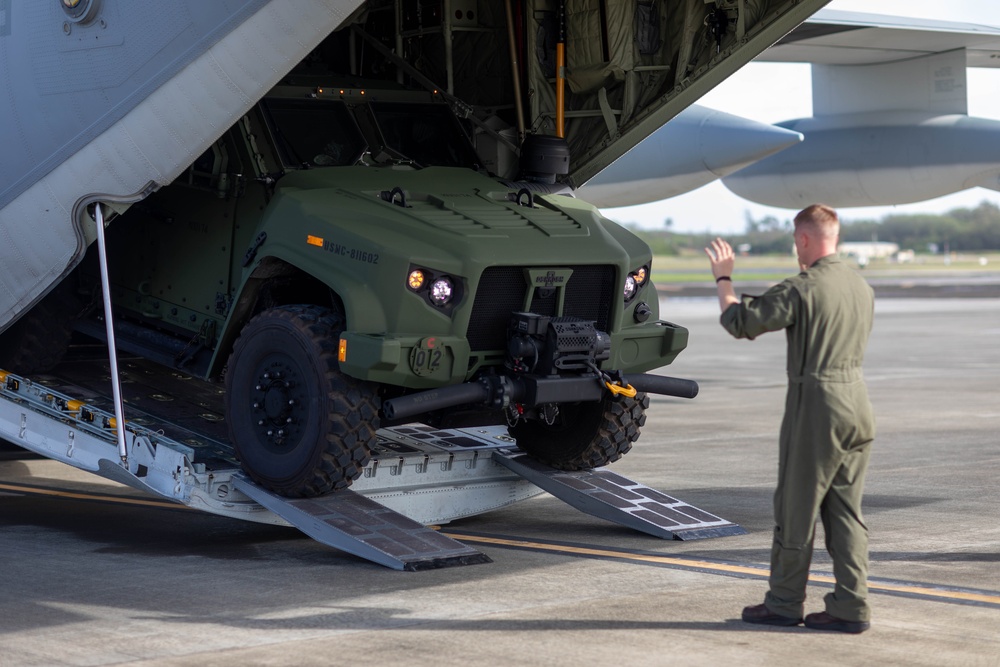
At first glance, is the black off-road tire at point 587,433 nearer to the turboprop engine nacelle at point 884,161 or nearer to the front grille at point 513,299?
the front grille at point 513,299

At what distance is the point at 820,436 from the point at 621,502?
2.71m

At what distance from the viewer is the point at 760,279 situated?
206ft

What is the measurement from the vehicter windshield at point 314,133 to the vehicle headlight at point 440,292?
1.54m

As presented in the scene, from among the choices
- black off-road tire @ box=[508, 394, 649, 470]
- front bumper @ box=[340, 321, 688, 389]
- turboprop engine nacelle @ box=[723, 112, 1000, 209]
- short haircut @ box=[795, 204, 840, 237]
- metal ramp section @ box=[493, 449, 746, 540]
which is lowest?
metal ramp section @ box=[493, 449, 746, 540]

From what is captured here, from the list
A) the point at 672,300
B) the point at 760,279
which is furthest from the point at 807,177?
the point at 760,279

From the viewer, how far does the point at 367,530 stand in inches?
299

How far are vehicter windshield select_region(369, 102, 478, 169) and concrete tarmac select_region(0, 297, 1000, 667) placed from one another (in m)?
2.42

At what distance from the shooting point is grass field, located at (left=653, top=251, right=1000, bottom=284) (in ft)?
232

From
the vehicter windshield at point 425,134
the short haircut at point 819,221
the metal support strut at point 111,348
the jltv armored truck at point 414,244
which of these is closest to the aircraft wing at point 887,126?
the jltv armored truck at point 414,244

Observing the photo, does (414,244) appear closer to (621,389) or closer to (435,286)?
(435,286)

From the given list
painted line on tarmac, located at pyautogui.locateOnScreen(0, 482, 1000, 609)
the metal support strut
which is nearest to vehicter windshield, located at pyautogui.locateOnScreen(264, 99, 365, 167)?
the metal support strut

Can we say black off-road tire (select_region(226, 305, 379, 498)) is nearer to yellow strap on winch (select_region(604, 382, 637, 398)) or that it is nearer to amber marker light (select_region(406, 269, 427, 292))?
amber marker light (select_region(406, 269, 427, 292))

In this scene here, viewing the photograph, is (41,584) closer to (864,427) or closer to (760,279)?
(864,427)

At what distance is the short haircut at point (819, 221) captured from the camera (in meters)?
6.12
